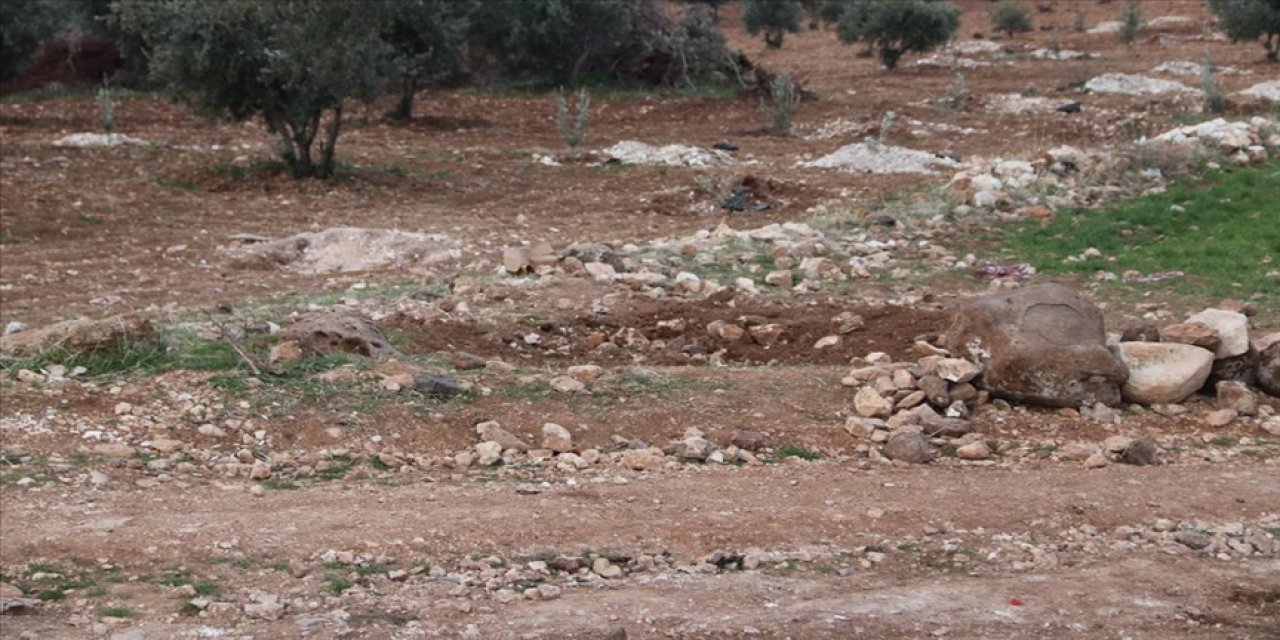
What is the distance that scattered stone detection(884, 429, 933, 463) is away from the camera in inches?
240

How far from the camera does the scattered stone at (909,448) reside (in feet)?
20.0

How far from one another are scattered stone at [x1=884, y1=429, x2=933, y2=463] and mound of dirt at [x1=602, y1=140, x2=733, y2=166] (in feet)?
33.0

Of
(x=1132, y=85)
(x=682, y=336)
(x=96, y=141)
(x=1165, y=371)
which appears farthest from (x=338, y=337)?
(x=1132, y=85)

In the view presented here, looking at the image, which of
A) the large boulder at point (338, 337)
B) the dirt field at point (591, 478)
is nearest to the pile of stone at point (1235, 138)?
the dirt field at point (591, 478)

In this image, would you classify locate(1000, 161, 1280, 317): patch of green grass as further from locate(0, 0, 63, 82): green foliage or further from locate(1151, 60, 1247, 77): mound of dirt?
locate(0, 0, 63, 82): green foliage

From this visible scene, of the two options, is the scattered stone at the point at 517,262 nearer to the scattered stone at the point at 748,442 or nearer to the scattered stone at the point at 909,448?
the scattered stone at the point at 748,442

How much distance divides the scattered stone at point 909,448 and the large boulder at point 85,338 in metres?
3.74

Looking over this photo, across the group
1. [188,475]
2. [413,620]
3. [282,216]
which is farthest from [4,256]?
[413,620]

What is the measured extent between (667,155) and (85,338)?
1020cm

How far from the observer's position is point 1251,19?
24125 mm

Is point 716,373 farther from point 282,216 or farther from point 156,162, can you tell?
point 156,162

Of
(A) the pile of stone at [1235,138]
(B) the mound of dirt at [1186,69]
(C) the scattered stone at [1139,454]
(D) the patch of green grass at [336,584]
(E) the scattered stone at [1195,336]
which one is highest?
(A) the pile of stone at [1235,138]

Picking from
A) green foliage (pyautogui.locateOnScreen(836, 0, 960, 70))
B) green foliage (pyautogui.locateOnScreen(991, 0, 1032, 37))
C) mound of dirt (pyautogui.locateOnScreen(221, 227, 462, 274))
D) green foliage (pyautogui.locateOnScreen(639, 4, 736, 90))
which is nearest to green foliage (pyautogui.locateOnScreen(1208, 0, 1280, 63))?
green foliage (pyautogui.locateOnScreen(836, 0, 960, 70))

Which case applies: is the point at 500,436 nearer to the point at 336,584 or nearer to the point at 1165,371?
the point at 336,584
